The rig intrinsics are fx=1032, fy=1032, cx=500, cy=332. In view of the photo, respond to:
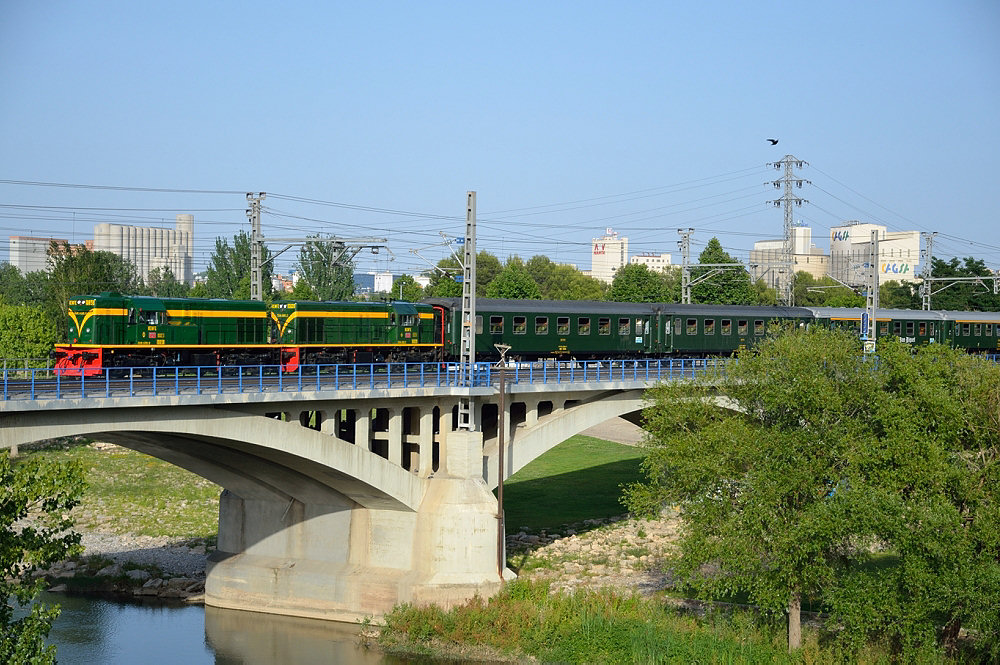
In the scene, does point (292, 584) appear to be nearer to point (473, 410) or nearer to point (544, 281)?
point (473, 410)

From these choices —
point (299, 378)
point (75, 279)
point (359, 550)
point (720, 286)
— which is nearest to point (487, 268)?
point (720, 286)

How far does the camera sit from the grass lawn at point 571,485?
55.3 metres

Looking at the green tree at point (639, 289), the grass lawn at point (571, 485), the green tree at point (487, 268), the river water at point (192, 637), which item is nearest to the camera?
the river water at point (192, 637)

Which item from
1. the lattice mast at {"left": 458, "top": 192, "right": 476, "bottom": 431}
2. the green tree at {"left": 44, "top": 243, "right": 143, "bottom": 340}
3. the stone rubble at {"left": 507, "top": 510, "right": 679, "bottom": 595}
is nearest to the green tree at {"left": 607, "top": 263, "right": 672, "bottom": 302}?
the stone rubble at {"left": 507, "top": 510, "right": 679, "bottom": 595}

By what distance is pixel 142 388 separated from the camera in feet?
106

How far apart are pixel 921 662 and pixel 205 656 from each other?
78.3 feet

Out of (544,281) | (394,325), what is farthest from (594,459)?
(544,281)

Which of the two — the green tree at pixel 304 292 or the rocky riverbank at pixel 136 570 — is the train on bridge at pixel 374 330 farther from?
the green tree at pixel 304 292

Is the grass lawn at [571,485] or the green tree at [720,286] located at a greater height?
the green tree at [720,286]

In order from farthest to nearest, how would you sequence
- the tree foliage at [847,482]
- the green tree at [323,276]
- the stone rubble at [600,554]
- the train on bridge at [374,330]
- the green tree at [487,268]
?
the green tree at [487,268]
the green tree at [323,276]
the stone rubble at [600,554]
the train on bridge at [374,330]
the tree foliage at [847,482]

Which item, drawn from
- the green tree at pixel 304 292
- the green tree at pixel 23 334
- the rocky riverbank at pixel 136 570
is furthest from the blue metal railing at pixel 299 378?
the green tree at pixel 304 292

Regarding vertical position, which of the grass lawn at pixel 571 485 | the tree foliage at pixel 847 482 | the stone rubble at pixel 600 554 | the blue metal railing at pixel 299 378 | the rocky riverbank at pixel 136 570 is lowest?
the rocky riverbank at pixel 136 570

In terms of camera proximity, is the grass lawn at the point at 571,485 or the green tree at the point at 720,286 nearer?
the grass lawn at the point at 571,485

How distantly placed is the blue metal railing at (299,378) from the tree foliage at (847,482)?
11.4 ft
